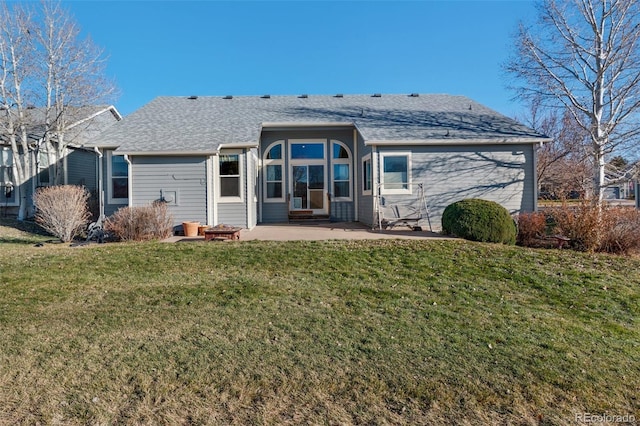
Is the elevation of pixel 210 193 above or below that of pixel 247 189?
below

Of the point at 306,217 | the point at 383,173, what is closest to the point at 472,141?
the point at 383,173

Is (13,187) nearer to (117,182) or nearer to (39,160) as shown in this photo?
(39,160)

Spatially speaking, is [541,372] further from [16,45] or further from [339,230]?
[16,45]

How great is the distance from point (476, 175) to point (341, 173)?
16.1ft

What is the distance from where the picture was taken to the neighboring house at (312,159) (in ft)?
37.3

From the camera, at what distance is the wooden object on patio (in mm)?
9391

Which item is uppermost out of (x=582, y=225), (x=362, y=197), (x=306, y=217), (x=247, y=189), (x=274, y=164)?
(x=274, y=164)

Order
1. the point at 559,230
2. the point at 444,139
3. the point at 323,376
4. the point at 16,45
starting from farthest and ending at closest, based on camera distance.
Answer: the point at 16,45 → the point at 444,139 → the point at 559,230 → the point at 323,376

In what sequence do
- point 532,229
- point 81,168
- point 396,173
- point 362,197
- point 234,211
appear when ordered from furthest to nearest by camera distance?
1. point 81,168
2. point 362,197
3. point 396,173
4. point 234,211
5. point 532,229

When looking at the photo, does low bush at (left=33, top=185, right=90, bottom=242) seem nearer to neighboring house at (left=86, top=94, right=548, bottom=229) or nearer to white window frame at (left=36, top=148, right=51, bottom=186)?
neighboring house at (left=86, top=94, right=548, bottom=229)

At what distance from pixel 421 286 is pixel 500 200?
8118 mm

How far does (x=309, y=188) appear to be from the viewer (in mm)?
14758

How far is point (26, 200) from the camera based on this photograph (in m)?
15.8

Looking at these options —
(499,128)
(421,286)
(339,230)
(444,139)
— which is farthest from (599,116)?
(421,286)
